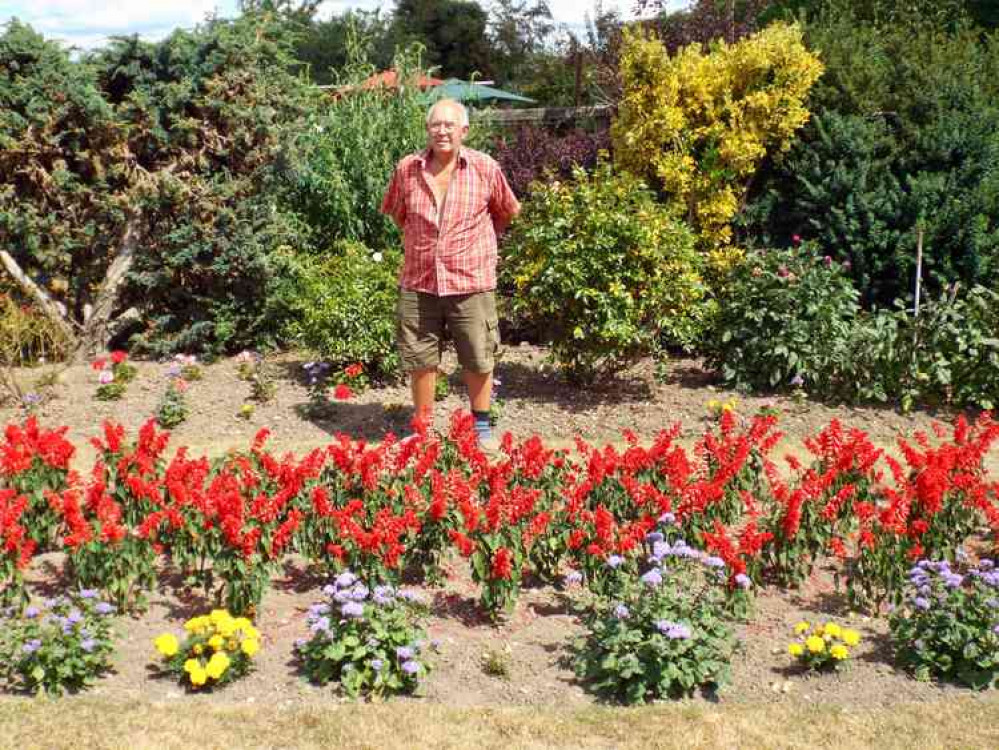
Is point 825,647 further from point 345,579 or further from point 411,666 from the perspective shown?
point 345,579

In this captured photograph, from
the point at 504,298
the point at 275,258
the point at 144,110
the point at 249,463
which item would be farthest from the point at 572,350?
the point at 144,110

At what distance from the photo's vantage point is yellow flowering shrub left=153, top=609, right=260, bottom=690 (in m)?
3.75

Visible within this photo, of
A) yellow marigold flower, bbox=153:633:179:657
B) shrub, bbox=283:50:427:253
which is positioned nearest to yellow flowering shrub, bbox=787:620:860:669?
yellow marigold flower, bbox=153:633:179:657

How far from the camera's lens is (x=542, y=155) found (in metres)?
9.54

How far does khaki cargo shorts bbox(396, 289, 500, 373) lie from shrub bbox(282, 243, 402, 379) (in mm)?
848

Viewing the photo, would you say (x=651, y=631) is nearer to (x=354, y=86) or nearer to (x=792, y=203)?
(x=792, y=203)

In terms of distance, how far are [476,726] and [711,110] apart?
586 cm

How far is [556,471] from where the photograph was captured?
A: 4891mm

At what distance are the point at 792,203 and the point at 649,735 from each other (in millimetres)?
6009

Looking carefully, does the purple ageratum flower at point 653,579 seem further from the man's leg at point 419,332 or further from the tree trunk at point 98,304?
the tree trunk at point 98,304

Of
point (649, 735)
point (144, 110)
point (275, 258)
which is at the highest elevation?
point (144, 110)

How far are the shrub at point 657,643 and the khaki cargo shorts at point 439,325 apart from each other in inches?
88.7

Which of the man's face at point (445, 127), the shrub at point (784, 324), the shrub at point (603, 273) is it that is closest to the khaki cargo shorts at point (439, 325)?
the man's face at point (445, 127)

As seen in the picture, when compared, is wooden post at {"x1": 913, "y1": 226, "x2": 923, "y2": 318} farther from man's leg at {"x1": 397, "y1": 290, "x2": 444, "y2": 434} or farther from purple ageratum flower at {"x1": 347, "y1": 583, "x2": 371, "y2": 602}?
purple ageratum flower at {"x1": 347, "y1": 583, "x2": 371, "y2": 602}
